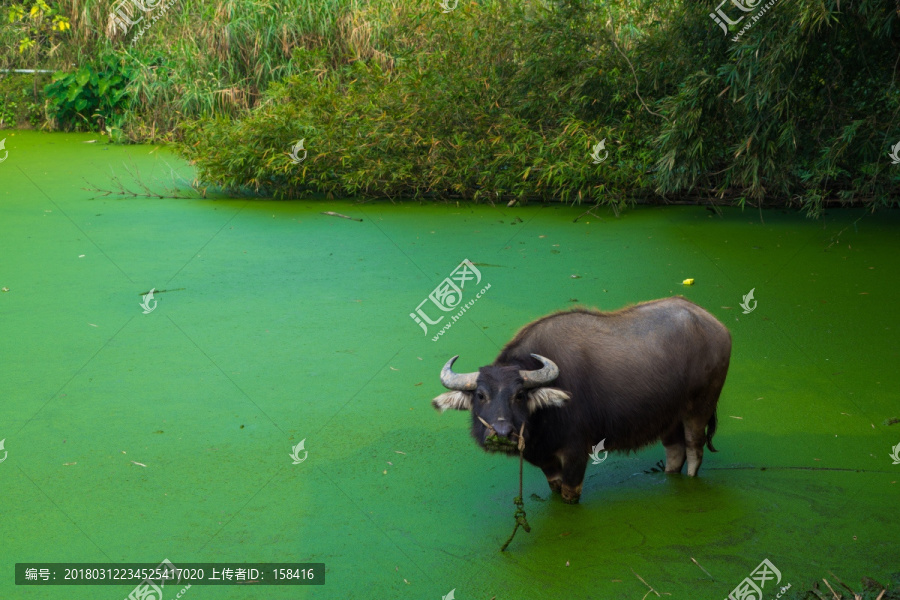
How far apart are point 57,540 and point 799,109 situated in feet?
20.4

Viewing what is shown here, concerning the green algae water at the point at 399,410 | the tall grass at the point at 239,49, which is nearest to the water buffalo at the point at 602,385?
the green algae water at the point at 399,410

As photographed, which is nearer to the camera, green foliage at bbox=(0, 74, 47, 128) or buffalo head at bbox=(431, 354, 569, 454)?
buffalo head at bbox=(431, 354, 569, 454)

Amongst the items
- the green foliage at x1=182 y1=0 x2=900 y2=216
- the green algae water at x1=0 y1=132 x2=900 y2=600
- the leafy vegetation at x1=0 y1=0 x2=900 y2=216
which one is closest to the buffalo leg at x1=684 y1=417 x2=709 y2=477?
the green algae water at x1=0 y1=132 x2=900 y2=600

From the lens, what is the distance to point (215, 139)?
8789mm

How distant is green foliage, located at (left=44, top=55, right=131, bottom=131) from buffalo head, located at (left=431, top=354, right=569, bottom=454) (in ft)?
32.3

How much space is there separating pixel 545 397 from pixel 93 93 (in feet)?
35.4

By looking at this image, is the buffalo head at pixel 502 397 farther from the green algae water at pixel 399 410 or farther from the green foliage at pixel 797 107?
the green foliage at pixel 797 107

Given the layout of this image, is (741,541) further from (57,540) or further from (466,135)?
(466,135)

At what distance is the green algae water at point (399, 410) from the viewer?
329 centimetres

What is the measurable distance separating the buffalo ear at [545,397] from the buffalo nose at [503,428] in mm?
212

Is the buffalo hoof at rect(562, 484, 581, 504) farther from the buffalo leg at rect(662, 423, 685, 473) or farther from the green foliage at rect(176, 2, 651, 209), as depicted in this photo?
the green foliage at rect(176, 2, 651, 209)

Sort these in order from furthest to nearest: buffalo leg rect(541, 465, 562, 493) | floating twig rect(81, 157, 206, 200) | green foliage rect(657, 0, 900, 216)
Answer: floating twig rect(81, 157, 206, 200) → green foliage rect(657, 0, 900, 216) → buffalo leg rect(541, 465, 562, 493)

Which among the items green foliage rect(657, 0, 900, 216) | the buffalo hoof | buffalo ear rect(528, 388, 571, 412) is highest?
green foliage rect(657, 0, 900, 216)

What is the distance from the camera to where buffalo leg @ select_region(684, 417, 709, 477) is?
3.86 metres
